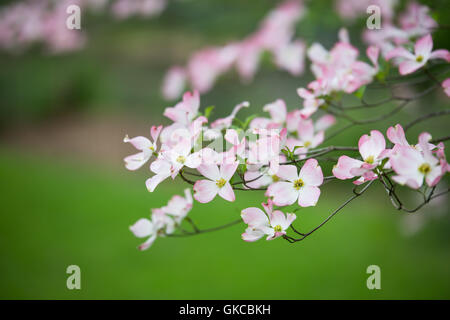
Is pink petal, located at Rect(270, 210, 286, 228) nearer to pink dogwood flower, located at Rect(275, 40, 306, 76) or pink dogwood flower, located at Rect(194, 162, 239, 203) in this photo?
pink dogwood flower, located at Rect(194, 162, 239, 203)

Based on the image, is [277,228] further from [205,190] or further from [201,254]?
[201,254]

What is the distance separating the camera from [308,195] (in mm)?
598

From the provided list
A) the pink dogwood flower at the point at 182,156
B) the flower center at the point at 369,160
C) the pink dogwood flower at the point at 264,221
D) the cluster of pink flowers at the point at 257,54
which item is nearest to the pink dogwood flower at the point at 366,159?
the flower center at the point at 369,160

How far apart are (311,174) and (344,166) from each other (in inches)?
1.9

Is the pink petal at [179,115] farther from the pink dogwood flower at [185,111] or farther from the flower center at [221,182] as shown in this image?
the flower center at [221,182]

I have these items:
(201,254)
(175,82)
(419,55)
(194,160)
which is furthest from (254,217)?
(201,254)

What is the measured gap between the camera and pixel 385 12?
3.96 ft

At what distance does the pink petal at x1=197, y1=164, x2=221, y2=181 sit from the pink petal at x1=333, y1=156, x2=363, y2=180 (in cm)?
17

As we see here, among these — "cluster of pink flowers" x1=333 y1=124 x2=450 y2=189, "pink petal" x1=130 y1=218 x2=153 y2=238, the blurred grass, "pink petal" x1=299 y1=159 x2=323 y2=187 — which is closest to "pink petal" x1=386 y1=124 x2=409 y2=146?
"cluster of pink flowers" x1=333 y1=124 x2=450 y2=189

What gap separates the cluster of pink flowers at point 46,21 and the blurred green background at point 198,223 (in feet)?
2.45

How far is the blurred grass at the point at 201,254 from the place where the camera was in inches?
66.4

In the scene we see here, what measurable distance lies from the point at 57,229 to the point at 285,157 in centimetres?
192

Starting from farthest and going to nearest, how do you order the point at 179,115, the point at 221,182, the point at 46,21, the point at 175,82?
the point at 46,21, the point at 175,82, the point at 179,115, the point at 221,182

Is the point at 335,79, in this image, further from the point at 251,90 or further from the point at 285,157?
the point at 251,90
